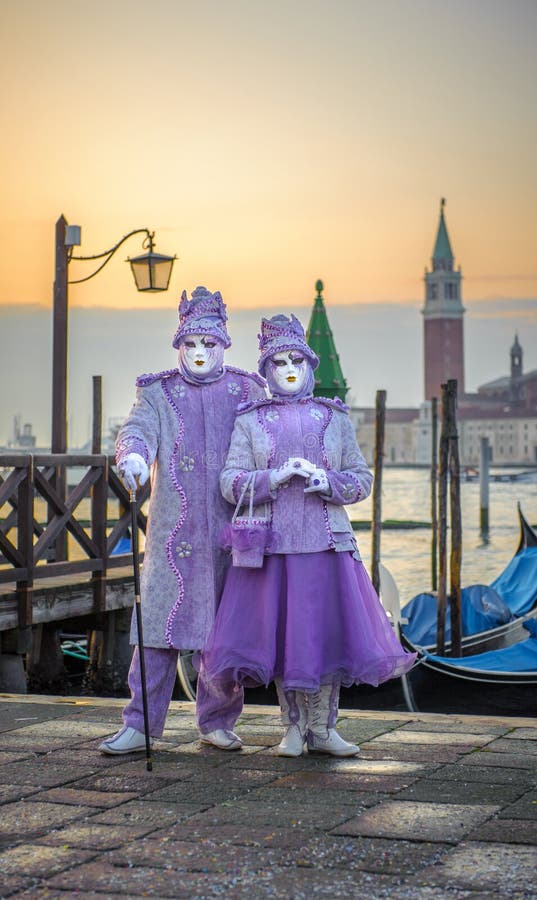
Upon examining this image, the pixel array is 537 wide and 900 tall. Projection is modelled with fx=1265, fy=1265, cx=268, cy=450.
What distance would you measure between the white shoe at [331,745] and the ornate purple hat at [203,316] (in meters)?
1.27

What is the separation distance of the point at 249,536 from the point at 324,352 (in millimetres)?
15139

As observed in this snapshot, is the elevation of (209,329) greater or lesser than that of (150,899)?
greater

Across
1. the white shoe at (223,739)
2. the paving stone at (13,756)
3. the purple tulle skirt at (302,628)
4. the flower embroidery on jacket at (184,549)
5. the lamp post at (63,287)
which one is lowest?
the paving stone at (13,756)

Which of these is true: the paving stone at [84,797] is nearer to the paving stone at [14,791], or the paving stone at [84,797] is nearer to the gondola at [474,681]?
the paving stone at [14,791]

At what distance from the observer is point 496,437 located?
12788 cm

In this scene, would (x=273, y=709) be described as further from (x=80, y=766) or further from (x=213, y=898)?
(x=213, y=898)

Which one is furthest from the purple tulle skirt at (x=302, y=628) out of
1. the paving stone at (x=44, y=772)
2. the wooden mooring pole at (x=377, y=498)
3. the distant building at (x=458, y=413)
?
the distant building at (x=458, y=413)

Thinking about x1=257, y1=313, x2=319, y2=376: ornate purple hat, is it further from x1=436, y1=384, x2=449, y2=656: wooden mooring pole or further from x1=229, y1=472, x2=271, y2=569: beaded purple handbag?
x1=436, y1=384, x2=449, y2=656: wooden mooring pole

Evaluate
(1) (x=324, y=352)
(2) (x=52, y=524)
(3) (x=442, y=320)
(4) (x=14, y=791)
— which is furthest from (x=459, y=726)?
(3) (x=442, y=320)

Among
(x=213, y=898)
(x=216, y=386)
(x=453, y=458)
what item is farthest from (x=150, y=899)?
(x=453, y=458)

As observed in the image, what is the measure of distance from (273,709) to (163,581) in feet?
3.51

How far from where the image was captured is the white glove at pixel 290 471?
3.72m

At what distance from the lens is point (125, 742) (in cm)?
377

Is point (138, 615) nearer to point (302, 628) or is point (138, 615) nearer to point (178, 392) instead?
point (302, 628)
